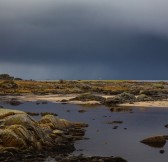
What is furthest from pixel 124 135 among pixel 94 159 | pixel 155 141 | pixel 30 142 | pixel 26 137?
pixel 94 159

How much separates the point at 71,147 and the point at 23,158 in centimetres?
564

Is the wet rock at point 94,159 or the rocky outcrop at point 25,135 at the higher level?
the rocky outcrop at point 25,135

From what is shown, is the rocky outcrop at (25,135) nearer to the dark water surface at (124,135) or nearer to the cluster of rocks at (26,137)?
the cluster of rocks at (26,137)

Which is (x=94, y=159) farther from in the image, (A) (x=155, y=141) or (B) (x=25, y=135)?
(A) (x=155, y=141)

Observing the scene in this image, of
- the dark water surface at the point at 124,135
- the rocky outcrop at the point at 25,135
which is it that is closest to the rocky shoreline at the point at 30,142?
the rocky outcrop at the point at 25,135

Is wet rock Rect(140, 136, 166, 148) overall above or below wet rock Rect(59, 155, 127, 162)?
above

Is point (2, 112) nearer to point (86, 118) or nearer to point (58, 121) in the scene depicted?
point (58, 121)

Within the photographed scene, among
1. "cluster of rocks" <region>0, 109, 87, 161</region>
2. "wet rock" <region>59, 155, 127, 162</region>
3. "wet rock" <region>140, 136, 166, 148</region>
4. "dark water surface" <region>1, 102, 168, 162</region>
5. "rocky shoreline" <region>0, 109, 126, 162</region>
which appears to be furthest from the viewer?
"wet rock" <region>140, 136, 166, 148</region>

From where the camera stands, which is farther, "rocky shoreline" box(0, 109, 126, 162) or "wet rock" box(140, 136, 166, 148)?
"wet rock" box(140, 136, 166, 148)

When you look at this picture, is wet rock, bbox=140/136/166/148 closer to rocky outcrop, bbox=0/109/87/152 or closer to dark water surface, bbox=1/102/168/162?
dark water surface, bbox=1/102/168/162

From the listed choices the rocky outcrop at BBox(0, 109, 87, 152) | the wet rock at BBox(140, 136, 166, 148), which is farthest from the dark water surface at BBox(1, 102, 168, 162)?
the rocky outcrop at BBox(0, 109, 87, 152)

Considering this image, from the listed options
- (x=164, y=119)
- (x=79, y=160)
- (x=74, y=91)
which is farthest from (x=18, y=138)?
(x=74, y=91)

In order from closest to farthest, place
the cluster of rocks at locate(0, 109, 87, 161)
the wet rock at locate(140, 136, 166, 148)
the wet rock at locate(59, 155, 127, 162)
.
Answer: the wet rock at locate(59, 155, 127, 162) < the cluster of rocks at locate(0, 109, 87, 161) < the wet rock at locate(140, 136, 166, 148)

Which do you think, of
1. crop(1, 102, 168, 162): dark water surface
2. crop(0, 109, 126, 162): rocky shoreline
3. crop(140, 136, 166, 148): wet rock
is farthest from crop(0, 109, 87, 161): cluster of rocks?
crop(140, 136, 166, 148): wet rock
